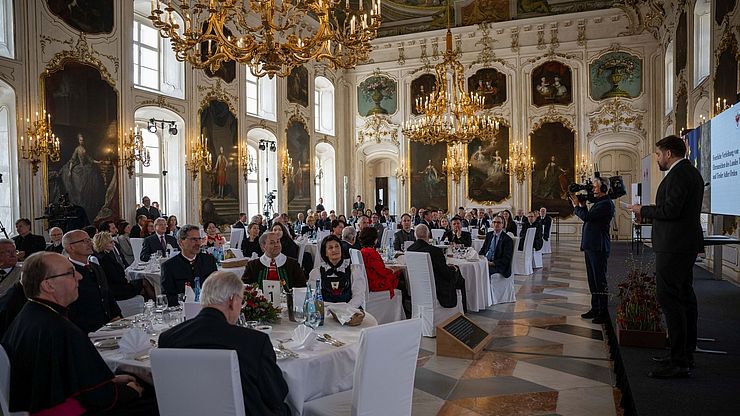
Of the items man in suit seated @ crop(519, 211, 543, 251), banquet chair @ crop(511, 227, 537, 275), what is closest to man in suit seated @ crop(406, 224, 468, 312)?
banquet chair @ crop(511, 227, 537, 275)

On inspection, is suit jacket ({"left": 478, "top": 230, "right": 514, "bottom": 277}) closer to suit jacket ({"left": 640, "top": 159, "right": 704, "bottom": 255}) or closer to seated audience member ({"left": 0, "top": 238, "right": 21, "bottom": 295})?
suit jacket ({"left": 640, "top": 159, "right": 704, "bottom": 255})

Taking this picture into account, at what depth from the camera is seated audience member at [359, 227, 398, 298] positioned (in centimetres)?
603

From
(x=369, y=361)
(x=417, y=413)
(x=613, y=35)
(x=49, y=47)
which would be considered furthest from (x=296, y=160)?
(x=369, y=361)

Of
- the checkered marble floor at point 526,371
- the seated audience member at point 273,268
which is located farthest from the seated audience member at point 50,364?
the checkered marble floor at point 526,371

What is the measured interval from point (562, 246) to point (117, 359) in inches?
638

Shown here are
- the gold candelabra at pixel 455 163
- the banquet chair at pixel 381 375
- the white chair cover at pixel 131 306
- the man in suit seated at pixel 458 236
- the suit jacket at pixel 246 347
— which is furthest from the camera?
the gold candelabra at pixel 455 163

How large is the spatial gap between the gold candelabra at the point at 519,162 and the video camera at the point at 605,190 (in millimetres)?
13691

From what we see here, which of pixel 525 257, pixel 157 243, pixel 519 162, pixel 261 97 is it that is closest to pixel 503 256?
pixel 525 257

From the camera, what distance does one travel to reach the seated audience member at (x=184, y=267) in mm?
5051

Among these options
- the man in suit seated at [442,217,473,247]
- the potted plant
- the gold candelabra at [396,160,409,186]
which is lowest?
the potted plant

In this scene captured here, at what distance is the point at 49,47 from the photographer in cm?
1099

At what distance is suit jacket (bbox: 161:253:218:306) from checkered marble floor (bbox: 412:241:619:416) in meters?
2.27

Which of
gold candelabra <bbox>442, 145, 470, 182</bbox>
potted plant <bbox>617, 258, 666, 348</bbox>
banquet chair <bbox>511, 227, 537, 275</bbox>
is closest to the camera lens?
potted plant <bbox>617, 258, 666, 348</bbox>

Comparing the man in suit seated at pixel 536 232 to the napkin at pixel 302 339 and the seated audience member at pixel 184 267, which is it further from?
the napkin at pixel 302 339
